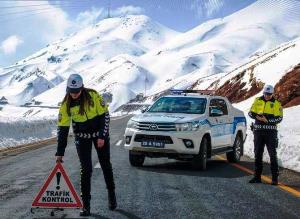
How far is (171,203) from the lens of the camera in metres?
8.18

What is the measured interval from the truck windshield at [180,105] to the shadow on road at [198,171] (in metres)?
1.36

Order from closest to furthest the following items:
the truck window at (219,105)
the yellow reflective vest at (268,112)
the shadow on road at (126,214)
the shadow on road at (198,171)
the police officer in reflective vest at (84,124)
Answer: the shadow on road at (126,214) → the police officer in reflective vest at (84,124) → the yellow reflective vest at (268,112) → the shadow on road at (198,171) → the truck window at (219,105)

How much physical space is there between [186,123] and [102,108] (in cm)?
539

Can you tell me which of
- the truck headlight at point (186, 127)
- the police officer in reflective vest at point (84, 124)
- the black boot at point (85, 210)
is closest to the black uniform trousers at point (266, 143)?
the truck headlight at point (186, 127)

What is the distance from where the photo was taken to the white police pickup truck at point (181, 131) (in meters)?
12.5

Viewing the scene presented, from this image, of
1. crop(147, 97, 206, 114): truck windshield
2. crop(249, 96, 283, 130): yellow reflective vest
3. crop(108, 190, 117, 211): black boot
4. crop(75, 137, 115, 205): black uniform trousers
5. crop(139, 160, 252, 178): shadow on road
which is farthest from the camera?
crop(147, 97, 206, 114): truck windshield

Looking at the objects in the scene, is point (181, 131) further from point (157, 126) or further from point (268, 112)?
point (268, 112)

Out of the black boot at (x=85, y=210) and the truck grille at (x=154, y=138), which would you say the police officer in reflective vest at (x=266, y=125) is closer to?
the truck grille at (x=154, y=138)

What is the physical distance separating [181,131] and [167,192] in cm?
345

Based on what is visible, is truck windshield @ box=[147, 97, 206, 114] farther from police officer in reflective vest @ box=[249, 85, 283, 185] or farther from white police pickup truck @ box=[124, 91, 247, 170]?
police officer in reflective vest @ box=[249, 85, 283, 185]

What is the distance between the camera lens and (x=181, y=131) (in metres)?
12.6

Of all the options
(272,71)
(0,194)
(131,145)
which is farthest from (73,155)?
(272,71)

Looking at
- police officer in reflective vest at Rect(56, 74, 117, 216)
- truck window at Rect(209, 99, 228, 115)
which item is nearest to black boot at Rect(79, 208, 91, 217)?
police officer in reflective vest at Rect(56, 74, 117, 216)

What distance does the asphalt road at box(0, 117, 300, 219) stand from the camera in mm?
7445
